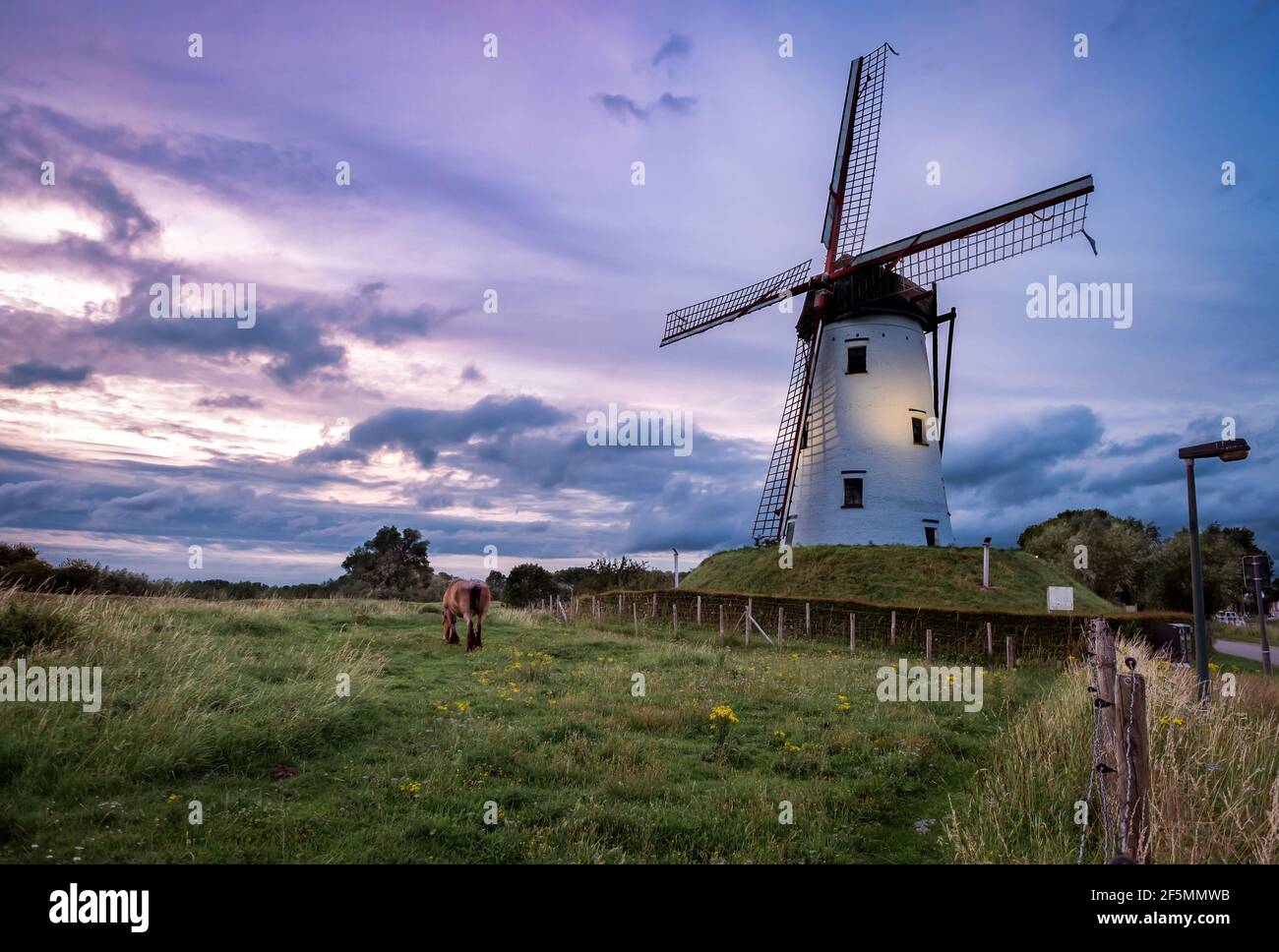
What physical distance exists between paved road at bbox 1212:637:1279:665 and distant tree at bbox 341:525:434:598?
186 feet

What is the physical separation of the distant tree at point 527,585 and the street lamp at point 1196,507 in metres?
50.2

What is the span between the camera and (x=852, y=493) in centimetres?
3597

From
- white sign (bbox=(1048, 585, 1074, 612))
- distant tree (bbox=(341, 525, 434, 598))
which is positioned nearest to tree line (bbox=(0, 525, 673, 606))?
distant tree (bbox=(341, 525, 434, 598))

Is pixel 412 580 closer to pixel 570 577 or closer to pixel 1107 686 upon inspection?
pixel 570 577

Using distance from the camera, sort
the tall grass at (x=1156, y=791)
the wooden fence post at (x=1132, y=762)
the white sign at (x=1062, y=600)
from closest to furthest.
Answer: the wooden fence post at (x=1132, y=762), the tall grass at (x=1156, y=791), the white sign at (x=1062, y=600)

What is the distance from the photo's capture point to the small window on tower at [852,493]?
3578 cm

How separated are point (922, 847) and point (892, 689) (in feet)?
28.1

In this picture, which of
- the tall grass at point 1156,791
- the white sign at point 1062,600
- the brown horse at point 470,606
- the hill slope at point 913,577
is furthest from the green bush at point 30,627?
the white sign at point 1062,600

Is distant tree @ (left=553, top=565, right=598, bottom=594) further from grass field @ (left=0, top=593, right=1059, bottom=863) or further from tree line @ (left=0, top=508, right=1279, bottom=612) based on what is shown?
grass field @ (left=0, top=593, right=1059, bottom=863)

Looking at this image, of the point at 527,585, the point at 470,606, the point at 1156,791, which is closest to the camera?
the point at 1156,791

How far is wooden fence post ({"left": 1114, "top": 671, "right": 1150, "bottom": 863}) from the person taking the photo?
20.0ft

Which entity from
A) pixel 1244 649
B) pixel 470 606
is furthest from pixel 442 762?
pixel 1244 649

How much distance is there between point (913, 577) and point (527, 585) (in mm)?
36973

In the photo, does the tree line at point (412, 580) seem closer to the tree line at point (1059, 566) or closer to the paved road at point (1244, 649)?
the tree line at point (1059, 566)
